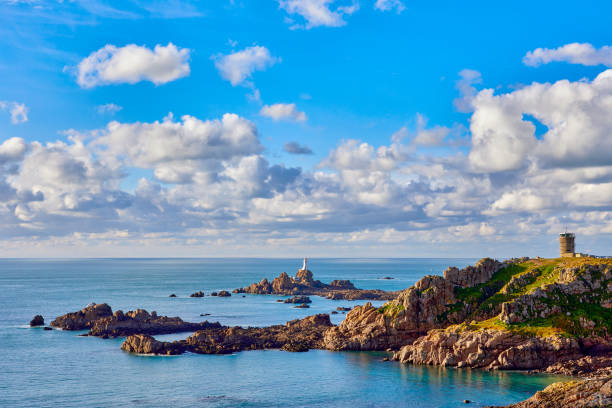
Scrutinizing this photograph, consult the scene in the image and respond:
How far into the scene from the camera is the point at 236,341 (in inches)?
5079

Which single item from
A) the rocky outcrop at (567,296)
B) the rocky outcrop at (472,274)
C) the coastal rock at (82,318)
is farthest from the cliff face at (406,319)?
the coastal rock at (82,318)

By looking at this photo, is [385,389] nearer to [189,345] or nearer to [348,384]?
[348,384]

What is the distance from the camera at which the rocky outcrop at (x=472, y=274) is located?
429ft

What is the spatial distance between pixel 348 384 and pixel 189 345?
43.2 meters

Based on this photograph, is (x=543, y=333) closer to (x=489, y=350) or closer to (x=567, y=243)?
(x=489, y=350)

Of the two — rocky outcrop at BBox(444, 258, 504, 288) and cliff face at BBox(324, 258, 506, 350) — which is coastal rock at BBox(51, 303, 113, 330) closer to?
cliff face at BBox(324, 258, 506, 350)

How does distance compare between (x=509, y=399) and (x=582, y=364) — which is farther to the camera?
(x=582, y=364)

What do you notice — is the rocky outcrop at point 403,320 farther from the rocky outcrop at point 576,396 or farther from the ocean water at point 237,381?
the rocky outcrop at point 576,396

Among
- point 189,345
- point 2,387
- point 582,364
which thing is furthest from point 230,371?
point 582,364

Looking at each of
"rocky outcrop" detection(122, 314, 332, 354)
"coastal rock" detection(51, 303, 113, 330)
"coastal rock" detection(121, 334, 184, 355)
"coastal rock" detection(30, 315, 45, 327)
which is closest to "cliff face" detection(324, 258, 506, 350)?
"rocky outcrop" detection(122, 314, 332, 354)

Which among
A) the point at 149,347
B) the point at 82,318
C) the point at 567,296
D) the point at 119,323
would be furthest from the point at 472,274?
the point at 82,318

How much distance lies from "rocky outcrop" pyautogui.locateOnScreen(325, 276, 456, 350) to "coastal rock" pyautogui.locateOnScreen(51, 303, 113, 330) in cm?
6852

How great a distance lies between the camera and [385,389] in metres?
91.4

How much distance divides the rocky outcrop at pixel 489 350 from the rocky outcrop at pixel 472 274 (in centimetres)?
2260
